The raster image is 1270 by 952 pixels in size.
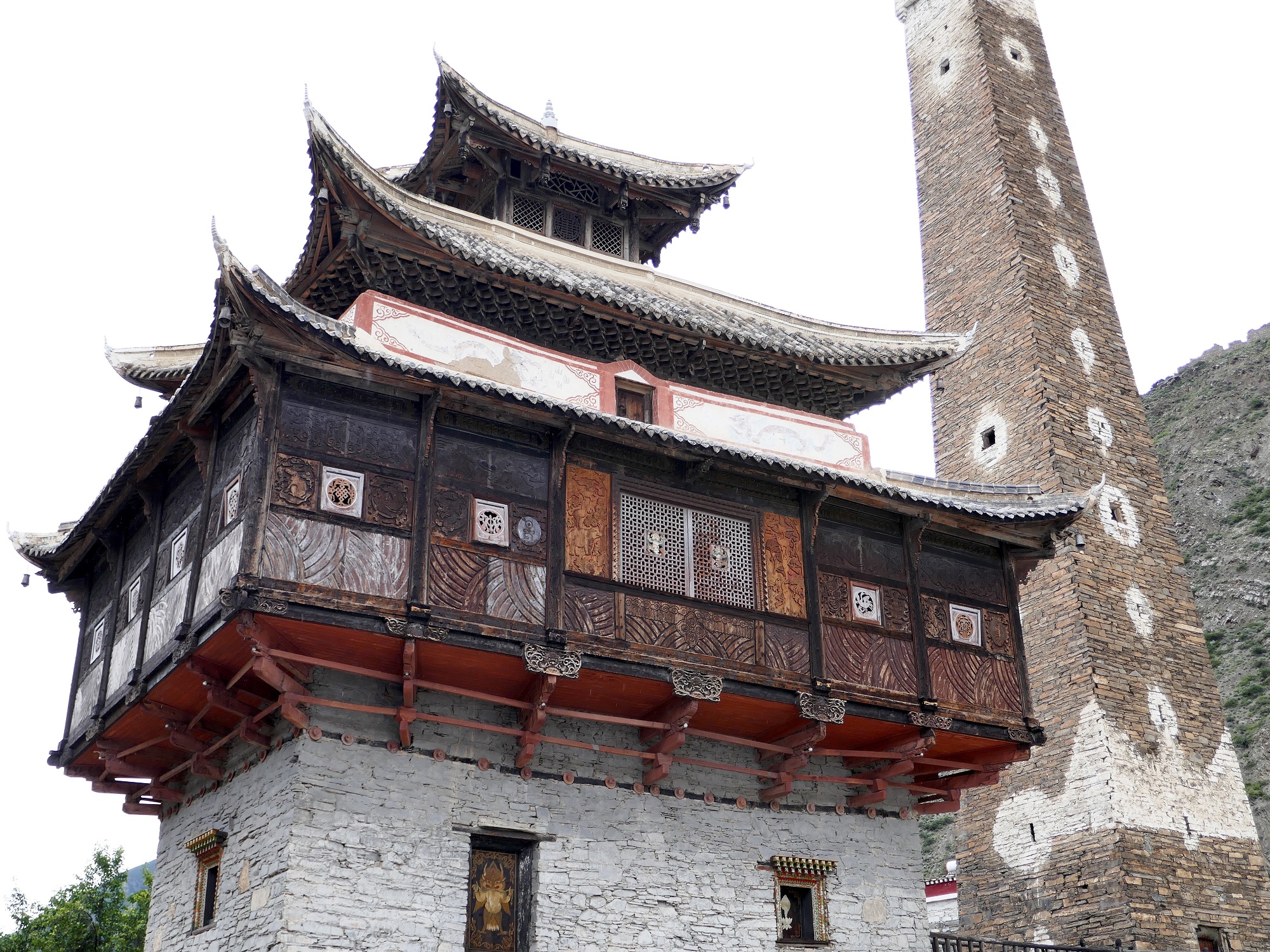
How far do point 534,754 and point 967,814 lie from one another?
36.1 feet

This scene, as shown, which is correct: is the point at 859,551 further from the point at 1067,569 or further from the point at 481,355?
the point at 1067,569

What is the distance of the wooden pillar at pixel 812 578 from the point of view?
44.9 feet

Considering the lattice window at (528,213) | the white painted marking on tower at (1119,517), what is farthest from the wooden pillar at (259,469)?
the white painted marking on tower at (1119,517)

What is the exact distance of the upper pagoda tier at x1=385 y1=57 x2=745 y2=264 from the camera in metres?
17.2

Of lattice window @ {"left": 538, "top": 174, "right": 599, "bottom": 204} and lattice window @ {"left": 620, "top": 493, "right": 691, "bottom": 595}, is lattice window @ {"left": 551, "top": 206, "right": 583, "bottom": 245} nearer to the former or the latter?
lattice window @ {"left": 538, "top": 174, "right": 599, "bottom": 204}

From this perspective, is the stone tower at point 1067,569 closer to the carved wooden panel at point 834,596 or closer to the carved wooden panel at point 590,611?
the carved wooden panel at point 834,596

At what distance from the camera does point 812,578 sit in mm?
14102

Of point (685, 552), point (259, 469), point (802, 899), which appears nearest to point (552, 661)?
point (685, 552)

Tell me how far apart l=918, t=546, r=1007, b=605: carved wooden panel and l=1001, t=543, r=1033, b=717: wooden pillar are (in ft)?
0.27

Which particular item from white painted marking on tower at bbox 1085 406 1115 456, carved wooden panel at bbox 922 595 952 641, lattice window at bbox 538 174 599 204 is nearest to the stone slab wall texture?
carved wooden panel at bbox 922 595 952 641

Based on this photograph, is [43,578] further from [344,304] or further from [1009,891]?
[1009,891]

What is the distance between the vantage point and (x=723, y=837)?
1387 cm

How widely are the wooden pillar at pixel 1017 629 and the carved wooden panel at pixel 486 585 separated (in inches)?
250

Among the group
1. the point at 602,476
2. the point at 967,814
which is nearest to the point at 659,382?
the point at 602,476
